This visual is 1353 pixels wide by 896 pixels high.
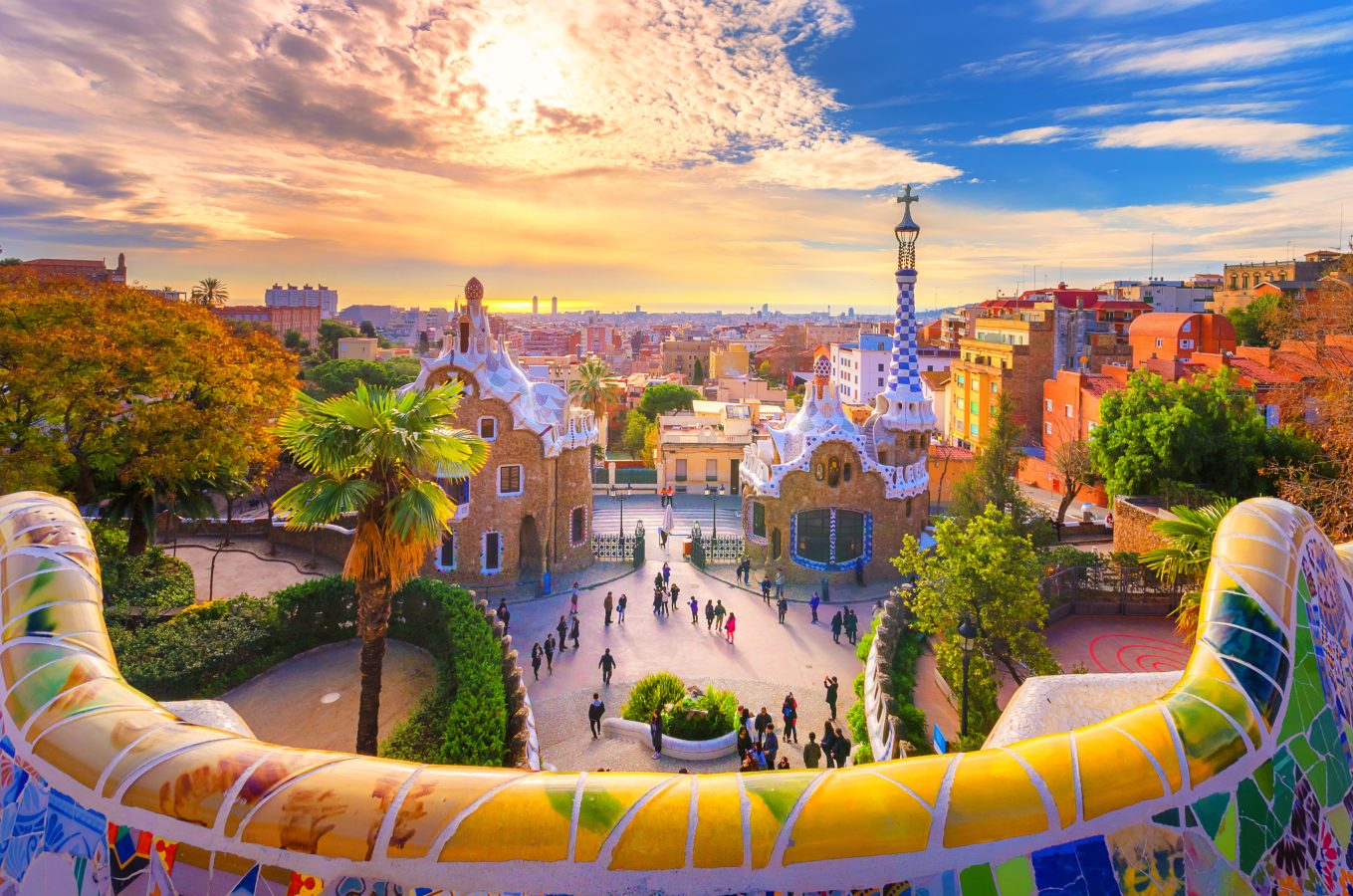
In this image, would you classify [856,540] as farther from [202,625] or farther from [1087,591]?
[202,625]

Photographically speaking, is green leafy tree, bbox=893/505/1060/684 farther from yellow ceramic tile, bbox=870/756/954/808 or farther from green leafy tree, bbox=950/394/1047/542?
yellow ceramic tile, bbox=870/756/954/808

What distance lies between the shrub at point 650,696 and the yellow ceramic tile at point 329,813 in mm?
14387


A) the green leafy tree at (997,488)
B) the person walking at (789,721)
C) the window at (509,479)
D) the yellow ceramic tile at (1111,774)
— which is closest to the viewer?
the yellow ceramic tile at (1111,774)

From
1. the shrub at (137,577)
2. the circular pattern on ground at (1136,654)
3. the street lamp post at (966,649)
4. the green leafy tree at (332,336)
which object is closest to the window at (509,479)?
the shrub at (137,577)

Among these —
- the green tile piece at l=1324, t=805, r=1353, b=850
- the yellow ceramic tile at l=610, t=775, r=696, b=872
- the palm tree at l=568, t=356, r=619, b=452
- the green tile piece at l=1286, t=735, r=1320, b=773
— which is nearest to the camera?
the yellow ceramic tile at l=610, t=775, r=696, b=872

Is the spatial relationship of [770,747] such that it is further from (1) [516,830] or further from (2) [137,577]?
(2) [137,577]

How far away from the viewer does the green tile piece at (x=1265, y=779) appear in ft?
13.8

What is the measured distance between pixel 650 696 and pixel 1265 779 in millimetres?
14877

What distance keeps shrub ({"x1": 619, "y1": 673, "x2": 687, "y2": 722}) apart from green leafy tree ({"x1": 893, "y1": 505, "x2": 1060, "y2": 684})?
228 inches

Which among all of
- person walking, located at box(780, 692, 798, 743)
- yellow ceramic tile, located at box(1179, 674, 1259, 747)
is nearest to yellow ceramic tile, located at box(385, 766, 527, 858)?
yellow ceramic tile, located at box(1179, 674, 1259, 747)

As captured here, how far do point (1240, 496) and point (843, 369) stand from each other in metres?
59.7

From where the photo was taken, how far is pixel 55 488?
18.8 metres

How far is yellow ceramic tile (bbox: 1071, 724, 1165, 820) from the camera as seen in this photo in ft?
12.4

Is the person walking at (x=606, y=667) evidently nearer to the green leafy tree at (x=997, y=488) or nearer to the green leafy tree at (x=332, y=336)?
the green leafy tree at (x=997, y=488)
